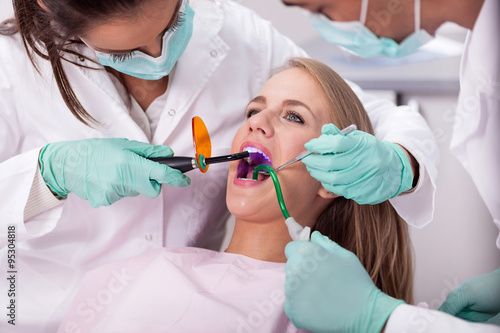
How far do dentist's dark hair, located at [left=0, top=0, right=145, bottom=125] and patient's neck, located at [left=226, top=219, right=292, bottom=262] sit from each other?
0.58 m

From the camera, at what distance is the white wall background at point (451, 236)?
1.93 metres

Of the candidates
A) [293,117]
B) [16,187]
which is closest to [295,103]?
[293,117]

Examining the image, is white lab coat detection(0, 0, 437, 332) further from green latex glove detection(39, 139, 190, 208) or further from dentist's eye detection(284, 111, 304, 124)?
dentist's eye detection(284, 111, 304, 124)

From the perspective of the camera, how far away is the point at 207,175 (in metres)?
1.64

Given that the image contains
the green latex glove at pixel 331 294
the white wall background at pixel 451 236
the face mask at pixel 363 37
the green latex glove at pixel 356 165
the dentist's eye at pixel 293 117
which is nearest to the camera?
the green latex glove at pixel 331 294

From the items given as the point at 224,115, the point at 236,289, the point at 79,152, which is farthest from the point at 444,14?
the point at 79,152

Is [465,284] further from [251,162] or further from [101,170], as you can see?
[101,170]

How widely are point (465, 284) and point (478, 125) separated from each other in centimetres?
43

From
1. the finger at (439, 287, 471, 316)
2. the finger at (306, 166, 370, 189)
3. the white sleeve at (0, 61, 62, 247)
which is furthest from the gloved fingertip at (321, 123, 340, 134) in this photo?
the white sleeve at (0, 61, 62, 247)

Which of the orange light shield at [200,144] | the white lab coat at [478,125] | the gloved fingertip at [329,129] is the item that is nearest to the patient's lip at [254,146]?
the orange light shield at [200,144]

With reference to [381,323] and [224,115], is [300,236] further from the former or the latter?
[224,115]

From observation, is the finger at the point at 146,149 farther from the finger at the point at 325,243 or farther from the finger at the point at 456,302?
the finger at the point at 456,302

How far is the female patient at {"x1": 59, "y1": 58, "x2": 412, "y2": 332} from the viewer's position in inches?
51.8

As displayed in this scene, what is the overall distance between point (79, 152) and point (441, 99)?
5.56 feet
